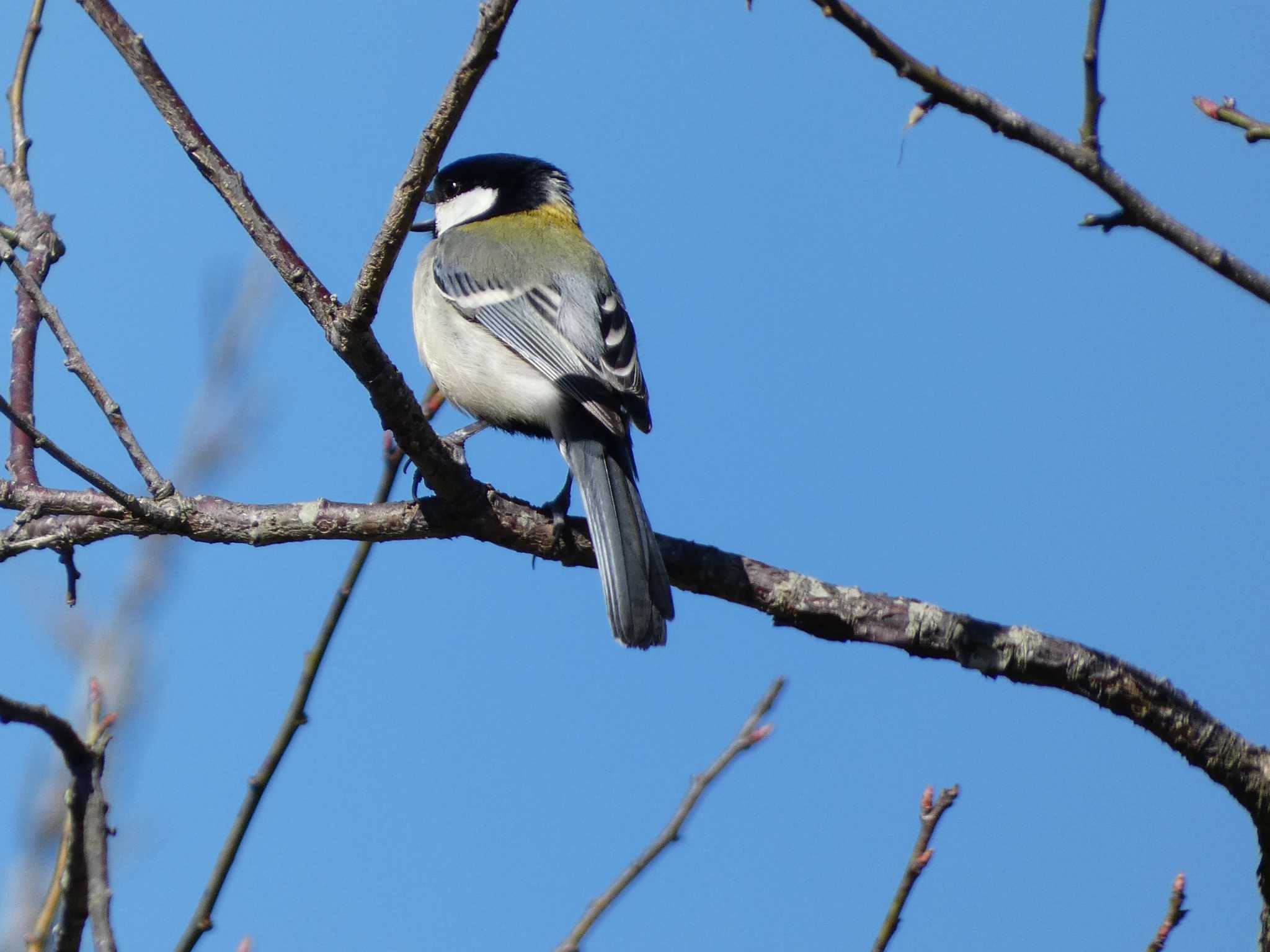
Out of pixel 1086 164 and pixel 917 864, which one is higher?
pixel 1086 164

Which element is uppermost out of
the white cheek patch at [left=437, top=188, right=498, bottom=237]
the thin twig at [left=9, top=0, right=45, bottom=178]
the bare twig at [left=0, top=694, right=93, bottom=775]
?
the white cheek patch at [left=437, top=188, right=498, bottom=237]

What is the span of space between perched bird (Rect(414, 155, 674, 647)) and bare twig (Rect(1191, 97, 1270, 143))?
1.55m

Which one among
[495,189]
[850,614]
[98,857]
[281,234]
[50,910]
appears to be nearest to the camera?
[98,857]

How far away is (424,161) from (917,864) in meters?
1.37

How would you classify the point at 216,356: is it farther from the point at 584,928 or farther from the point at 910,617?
the point at 584,928

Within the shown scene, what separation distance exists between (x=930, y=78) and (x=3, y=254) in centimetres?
184

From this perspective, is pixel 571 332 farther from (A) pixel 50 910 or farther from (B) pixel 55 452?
(A) pixel 50 910

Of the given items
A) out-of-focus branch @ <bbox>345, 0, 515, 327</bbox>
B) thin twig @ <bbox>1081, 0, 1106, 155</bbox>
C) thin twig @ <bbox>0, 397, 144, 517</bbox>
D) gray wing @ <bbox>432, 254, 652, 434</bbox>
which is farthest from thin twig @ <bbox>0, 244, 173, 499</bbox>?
thin twig @ <bbox>1081, 0, 1106, 155</bbox>

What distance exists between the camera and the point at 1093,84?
184cm

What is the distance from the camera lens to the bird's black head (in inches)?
196

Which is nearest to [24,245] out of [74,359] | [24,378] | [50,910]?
[24,378]

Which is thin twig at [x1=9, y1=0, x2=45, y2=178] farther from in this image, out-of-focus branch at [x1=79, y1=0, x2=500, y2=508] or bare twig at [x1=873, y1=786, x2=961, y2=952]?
bare twig at [x1=873, y1=786, x2=961, y2=952]

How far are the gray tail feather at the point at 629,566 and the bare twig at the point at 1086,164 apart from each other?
5.02ft

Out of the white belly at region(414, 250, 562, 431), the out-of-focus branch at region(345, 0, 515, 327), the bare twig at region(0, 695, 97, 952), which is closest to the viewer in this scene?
the bare twig at region(0, 695, 97, 952)
